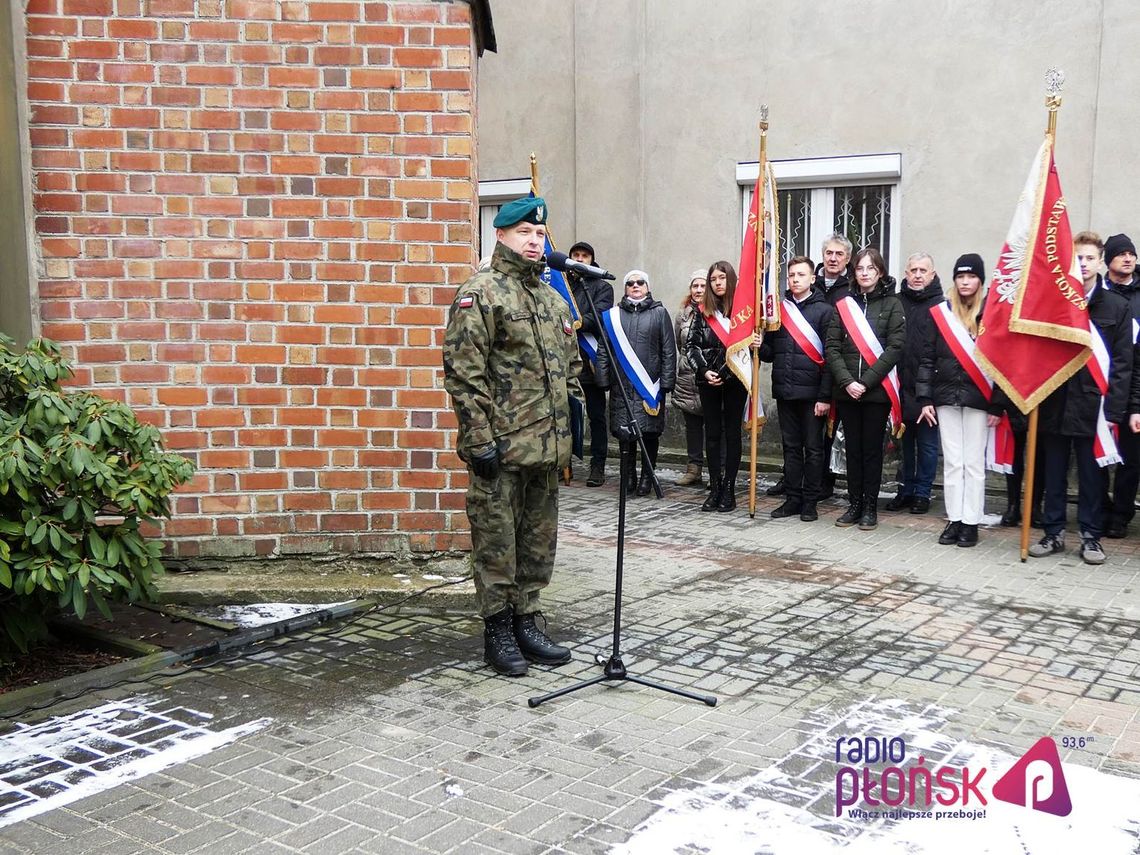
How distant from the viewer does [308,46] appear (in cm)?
598

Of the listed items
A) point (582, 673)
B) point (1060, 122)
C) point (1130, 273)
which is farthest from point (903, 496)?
point (582, 673)

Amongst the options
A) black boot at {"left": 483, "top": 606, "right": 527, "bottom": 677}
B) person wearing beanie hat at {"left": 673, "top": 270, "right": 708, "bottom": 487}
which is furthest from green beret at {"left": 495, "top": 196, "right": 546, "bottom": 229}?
person wearing beanie hat at {"left": 673, "top": 270, "right": 708, "bottom": 487}

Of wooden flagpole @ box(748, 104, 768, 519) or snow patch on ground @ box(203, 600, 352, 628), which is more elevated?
wooden flagpole @ box(748, 104, 768, 519)

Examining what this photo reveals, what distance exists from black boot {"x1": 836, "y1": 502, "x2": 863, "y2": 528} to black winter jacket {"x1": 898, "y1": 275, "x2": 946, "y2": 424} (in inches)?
36.0

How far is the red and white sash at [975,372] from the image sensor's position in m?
7.77

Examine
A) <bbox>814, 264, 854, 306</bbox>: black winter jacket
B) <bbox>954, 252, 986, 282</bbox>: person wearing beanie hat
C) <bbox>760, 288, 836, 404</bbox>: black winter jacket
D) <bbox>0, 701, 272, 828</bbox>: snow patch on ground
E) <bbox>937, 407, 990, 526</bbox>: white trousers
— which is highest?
<bbox>954, 252, 986, 282</bbox>: person wearing beanie hat

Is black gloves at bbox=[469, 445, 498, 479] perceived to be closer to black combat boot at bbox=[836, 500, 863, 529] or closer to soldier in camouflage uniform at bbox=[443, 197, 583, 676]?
soldier in camouflage uniform at bbox=[443, 197, 583, 676]

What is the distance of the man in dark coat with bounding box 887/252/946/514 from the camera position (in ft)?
28.1

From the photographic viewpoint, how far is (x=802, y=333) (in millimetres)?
8883

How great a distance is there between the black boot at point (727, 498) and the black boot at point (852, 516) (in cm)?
95

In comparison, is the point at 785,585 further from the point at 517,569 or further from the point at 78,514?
the point at 78,514

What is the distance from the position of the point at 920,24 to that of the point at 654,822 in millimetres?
8987

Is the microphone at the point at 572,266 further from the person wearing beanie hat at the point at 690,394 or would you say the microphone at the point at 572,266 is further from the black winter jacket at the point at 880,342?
the person wearing beanie hat at the point at 690,394

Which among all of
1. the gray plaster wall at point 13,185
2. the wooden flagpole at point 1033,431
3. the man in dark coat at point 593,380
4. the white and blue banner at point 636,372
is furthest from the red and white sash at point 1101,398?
the gray plaster wall at point 13,185
